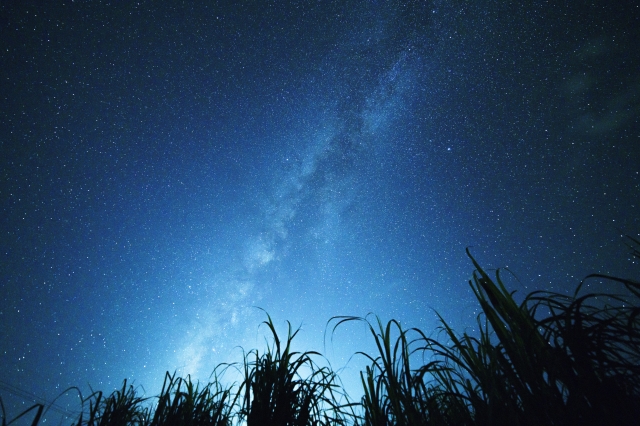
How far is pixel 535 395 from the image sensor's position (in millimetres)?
890

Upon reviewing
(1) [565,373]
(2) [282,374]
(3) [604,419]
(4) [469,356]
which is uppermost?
(2) [282,374]

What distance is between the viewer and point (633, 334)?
84cm

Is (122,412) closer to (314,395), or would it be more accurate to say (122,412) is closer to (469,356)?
(314,395)

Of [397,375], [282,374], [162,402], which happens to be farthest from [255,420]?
[397,375]

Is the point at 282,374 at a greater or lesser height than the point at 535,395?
greater

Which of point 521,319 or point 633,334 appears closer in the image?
point 633,334

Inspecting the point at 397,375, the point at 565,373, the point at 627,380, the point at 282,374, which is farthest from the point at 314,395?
the point at 627,380

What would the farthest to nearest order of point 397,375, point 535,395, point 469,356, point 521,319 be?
1. point 397,375
2. point 469,356
3. point 521,319
4. point 535,395

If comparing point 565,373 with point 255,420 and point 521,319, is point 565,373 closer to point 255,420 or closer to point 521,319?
point 521,319

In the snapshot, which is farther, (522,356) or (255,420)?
(255,420)

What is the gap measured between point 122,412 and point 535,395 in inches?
88.3

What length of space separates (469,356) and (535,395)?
336mm

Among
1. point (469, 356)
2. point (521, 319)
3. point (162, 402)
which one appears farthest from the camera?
point (162, 402)

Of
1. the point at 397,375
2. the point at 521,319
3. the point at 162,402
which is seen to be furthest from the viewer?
the point at 162,402
